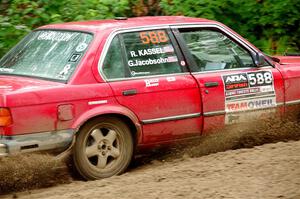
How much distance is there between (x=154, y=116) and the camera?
6.48 metres

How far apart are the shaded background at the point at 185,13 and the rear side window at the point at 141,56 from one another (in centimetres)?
317

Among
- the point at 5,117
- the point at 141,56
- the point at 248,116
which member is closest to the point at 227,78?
the point at 248,116

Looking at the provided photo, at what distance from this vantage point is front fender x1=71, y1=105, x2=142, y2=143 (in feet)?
19.4

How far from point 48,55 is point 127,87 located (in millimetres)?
898

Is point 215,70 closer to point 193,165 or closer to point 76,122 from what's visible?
point 193,165

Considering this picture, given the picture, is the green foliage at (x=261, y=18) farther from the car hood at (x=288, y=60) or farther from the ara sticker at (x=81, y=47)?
the ara sticker at (x=81, y=47)

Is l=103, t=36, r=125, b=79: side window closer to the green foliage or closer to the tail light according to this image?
the tail light

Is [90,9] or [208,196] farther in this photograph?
[90,9]

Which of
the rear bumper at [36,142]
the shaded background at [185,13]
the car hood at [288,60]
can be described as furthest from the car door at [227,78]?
the shaded background at [185,13]

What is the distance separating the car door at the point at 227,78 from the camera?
22.6 ft

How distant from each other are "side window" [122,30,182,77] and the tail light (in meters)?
1.41

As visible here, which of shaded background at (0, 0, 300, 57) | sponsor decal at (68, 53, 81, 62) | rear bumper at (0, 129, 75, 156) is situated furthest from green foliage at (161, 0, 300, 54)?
rear bumper at (0, 129, 75, 156)

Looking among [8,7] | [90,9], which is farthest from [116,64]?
[8,7]

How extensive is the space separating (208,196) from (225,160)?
1216 mm
